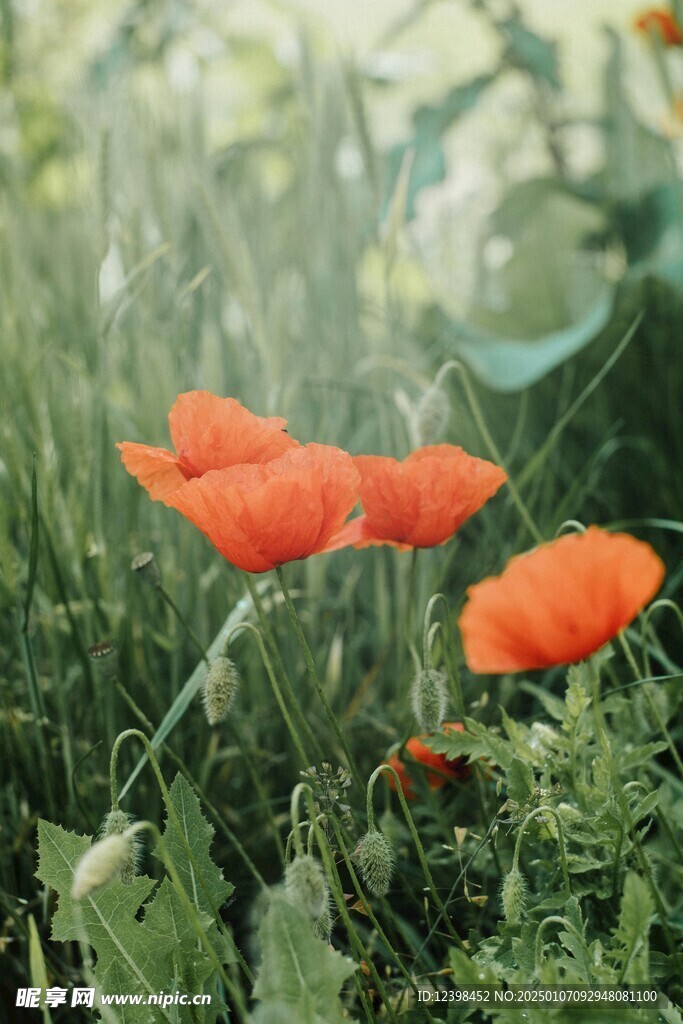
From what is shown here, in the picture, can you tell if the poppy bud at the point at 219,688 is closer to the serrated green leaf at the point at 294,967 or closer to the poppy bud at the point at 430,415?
the serrated green leaf at the point at 294,967

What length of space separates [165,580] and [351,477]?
0.53 meters

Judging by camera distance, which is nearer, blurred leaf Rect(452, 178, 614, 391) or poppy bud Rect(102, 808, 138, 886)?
poppy bud Rect(102, 808, 138, 886)

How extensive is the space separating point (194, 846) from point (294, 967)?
18 cm

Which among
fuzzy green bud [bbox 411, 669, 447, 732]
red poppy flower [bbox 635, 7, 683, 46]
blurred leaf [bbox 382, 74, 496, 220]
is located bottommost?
fuzzy green bud [bbox 411, 669, 447, 732]

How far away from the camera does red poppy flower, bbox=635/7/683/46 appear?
1697 millimetres

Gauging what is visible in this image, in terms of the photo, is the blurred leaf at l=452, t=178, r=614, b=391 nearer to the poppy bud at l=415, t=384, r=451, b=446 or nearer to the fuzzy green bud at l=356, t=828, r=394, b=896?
the poppy bud at l=415, t=384, r=451, b=446

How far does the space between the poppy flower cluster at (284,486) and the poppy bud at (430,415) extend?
0.15 metres

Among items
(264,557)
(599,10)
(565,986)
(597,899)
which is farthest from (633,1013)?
(599,10)

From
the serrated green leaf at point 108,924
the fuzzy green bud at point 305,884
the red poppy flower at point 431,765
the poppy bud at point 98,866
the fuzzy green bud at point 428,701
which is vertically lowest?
the red poppy flower at point 431,765

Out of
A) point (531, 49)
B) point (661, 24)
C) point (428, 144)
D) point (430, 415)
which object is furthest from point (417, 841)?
point (661, 24)

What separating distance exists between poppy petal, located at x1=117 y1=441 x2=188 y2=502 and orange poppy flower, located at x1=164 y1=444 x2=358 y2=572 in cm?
6

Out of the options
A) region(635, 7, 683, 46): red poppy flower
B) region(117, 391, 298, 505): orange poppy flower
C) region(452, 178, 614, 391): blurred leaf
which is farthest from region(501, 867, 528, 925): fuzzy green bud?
region(635, 7, 683, 46): red poppy flower

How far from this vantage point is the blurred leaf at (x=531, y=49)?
1710mm

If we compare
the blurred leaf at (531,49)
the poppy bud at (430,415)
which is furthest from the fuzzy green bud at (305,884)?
the blurred leaf at (531,49)
